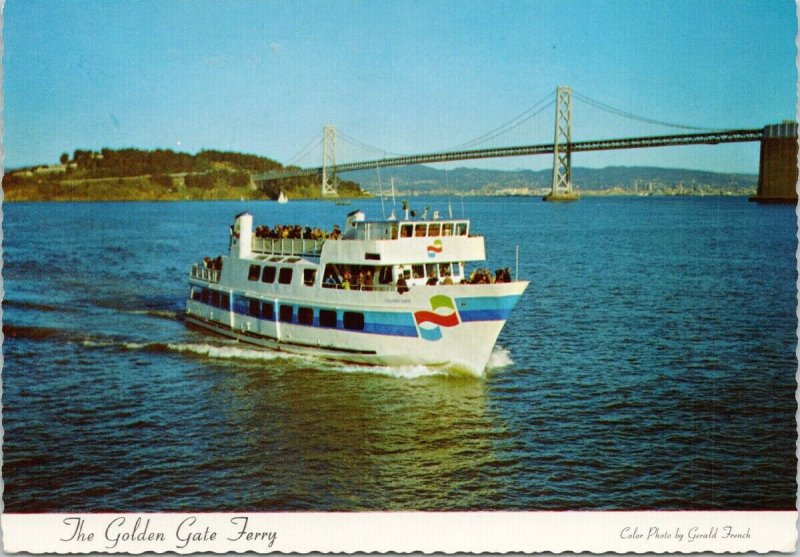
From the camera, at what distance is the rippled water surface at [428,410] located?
45.0 ft

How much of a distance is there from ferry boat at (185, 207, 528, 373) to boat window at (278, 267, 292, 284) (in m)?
0.04

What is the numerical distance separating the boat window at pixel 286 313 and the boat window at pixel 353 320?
1.90m

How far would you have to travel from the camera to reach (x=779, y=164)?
1686 cm

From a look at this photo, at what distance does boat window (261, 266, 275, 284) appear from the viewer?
22.0 metres

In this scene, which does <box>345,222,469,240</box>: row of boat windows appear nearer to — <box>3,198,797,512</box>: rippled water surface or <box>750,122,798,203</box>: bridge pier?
<box>3,198,797,512</box>: rippled water surface

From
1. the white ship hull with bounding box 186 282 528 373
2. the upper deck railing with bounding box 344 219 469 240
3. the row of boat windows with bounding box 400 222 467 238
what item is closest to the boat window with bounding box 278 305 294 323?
the white ship hull with bounding box 186 282 528 373

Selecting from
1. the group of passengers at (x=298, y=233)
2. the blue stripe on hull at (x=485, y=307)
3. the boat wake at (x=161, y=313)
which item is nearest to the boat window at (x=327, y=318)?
the group of passengers at (x=298, y=233)

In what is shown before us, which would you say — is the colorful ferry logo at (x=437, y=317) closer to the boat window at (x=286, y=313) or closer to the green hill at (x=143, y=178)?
the boat window at (x=286, y=313)

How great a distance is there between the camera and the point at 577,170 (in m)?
52.7

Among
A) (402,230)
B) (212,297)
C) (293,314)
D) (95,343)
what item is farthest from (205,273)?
(402,230)

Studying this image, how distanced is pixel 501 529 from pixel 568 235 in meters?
40.6

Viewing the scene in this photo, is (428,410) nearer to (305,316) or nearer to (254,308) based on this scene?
(305,316)

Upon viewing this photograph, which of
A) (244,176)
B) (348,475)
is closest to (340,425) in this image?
(348,475)

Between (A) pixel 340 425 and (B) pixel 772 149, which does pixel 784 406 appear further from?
(A) pixel 340 425
